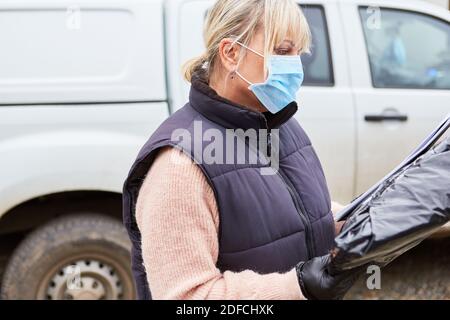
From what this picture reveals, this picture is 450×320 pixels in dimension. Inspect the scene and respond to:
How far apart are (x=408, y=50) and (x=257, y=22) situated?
2.58 m

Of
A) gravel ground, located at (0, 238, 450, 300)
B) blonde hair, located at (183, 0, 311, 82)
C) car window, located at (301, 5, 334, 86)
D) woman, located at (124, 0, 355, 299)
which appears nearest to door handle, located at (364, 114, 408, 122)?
car window, located at (301, 5, 334, 86)

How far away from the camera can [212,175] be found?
1.53m

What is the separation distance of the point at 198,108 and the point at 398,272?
3.42m

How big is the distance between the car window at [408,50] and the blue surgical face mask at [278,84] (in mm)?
2104

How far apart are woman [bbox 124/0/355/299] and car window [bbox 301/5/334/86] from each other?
1.99m

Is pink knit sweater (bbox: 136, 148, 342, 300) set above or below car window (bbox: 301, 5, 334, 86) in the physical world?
below

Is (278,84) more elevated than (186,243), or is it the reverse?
(278,84)

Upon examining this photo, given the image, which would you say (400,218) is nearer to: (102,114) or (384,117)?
(102,114)

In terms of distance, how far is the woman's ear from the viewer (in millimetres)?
1699

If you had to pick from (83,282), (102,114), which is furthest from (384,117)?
(83,282)

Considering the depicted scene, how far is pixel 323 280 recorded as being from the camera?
147cm

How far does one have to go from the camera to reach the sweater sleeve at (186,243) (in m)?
1.49

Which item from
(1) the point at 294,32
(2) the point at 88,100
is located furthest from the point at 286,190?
(2) the point at 88,100

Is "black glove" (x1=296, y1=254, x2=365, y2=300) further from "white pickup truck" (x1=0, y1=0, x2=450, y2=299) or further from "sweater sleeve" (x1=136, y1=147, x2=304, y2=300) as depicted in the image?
"white pickup truck" (x1=0, y1=0, x2=450, y2=299)
